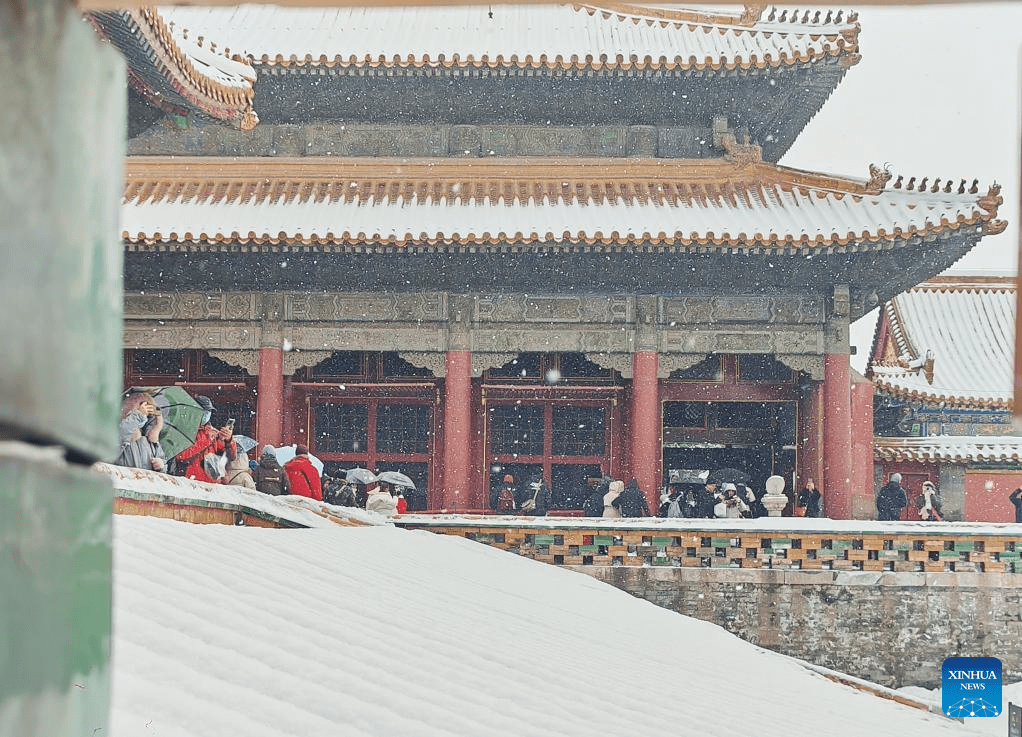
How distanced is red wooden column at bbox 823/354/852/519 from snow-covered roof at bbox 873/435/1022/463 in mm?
7651

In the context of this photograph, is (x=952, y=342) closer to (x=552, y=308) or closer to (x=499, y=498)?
(x=552, y=308)

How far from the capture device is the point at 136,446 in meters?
9.66

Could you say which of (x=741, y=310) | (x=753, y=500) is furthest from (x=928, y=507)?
(x=741, y=310)

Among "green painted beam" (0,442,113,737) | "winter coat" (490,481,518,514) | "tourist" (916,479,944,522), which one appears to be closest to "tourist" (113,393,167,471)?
"winter coat" (490,481,518,514)

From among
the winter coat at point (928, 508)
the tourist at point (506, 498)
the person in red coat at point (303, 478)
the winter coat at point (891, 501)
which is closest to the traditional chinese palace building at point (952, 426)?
the winter coat at point (928, 508)

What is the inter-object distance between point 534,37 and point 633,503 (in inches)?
287

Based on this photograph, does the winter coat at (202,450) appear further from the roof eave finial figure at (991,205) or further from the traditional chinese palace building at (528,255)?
the roof eave finial figure at (991,205)

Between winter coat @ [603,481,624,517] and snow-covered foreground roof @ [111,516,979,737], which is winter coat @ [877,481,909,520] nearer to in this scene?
winter coat @ [603,481,624,517]

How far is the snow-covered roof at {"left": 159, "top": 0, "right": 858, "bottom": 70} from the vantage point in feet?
54.9

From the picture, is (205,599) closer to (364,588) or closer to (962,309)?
(364,588)


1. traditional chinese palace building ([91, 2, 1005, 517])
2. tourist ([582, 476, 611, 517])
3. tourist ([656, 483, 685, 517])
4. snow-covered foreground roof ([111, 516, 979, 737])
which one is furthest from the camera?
traditional chinese palace building ([91, 2, 1005, 517])

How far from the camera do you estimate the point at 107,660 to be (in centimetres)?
130

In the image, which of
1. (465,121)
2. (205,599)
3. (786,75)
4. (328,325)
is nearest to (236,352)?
(328,325)

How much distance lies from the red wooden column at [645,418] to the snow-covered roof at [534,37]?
3.93 m
